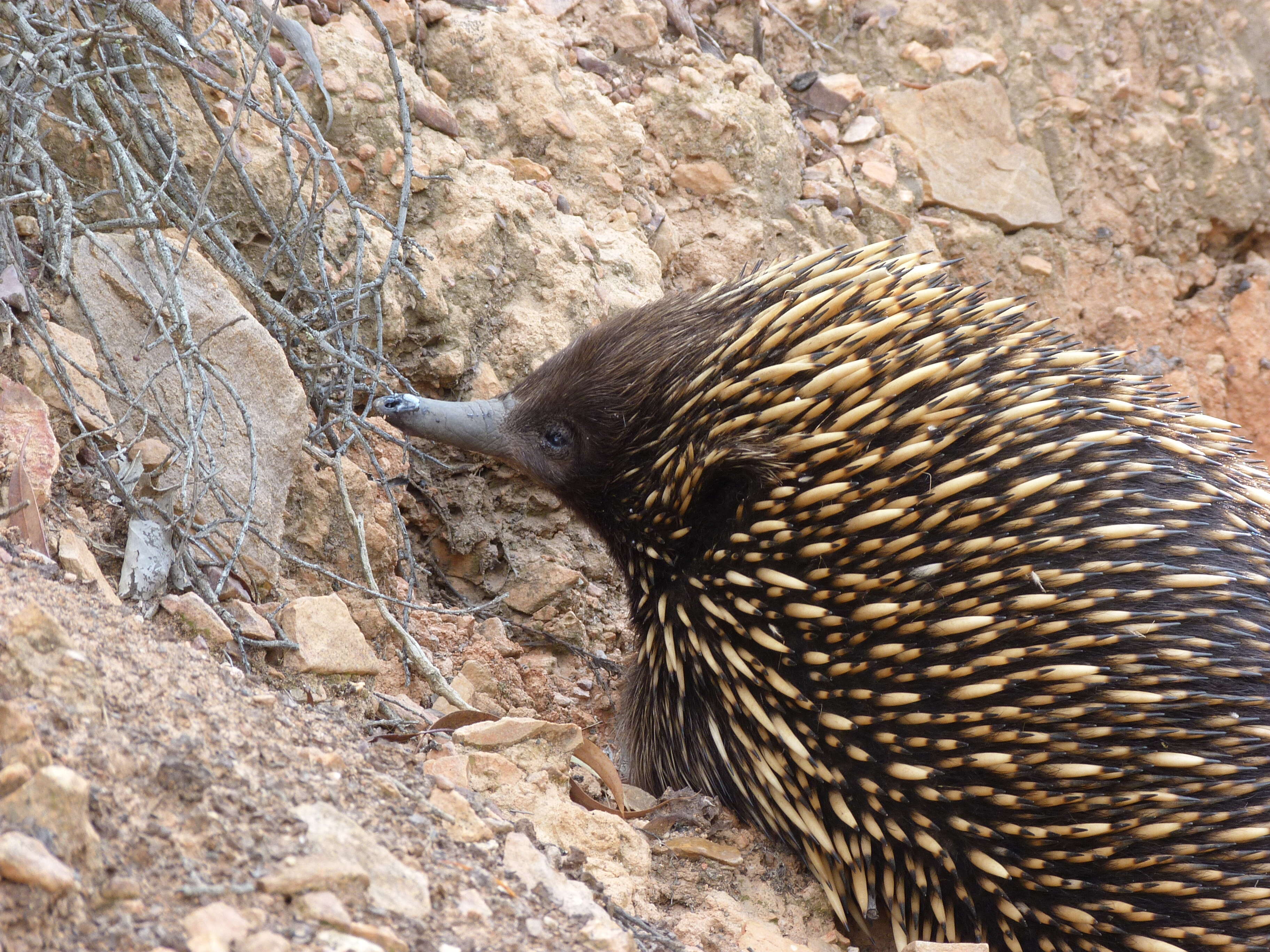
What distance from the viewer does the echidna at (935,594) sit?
231cm

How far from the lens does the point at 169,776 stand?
160cm

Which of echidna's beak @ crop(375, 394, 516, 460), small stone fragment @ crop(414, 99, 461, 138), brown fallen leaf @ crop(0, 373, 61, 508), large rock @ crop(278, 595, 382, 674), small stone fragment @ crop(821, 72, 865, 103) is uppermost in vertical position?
small stone fragment @ crop(821, 72, 865, 103)

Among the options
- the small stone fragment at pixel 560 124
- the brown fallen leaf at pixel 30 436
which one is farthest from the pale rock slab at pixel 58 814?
the small stone fragment at pixel 560 124

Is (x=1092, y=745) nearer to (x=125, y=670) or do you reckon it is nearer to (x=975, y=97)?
(x=125, y=670)

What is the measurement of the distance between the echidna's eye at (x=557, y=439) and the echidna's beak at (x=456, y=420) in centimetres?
10

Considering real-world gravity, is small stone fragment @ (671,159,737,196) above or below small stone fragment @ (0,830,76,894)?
above

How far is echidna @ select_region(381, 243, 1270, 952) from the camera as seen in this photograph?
231cm

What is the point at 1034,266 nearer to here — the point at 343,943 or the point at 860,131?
the point at 860,131

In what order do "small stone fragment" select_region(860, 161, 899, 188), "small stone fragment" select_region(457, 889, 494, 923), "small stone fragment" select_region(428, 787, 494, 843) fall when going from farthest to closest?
1. "small stone fragment" select_region(860, 161, 899, 188)
2. "small stone fragment" select_region(428, 787, 494, 843)
3. "small stone fragment" select_region(457, 889, 494, 923)

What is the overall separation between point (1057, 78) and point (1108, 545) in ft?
13.8

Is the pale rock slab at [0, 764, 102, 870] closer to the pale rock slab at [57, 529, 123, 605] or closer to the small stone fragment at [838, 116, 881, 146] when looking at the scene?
the pale rock slab at [57, 529, 123, 605]

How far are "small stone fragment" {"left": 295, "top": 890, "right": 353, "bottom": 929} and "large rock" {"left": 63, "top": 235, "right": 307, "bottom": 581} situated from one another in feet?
4.29

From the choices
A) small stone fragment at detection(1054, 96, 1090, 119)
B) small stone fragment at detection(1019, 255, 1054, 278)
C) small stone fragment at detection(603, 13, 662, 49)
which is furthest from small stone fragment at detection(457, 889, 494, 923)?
small stone fragment at detection(1054, 96, 1090, 119)

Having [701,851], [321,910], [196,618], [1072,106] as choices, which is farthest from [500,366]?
[1072,106]
